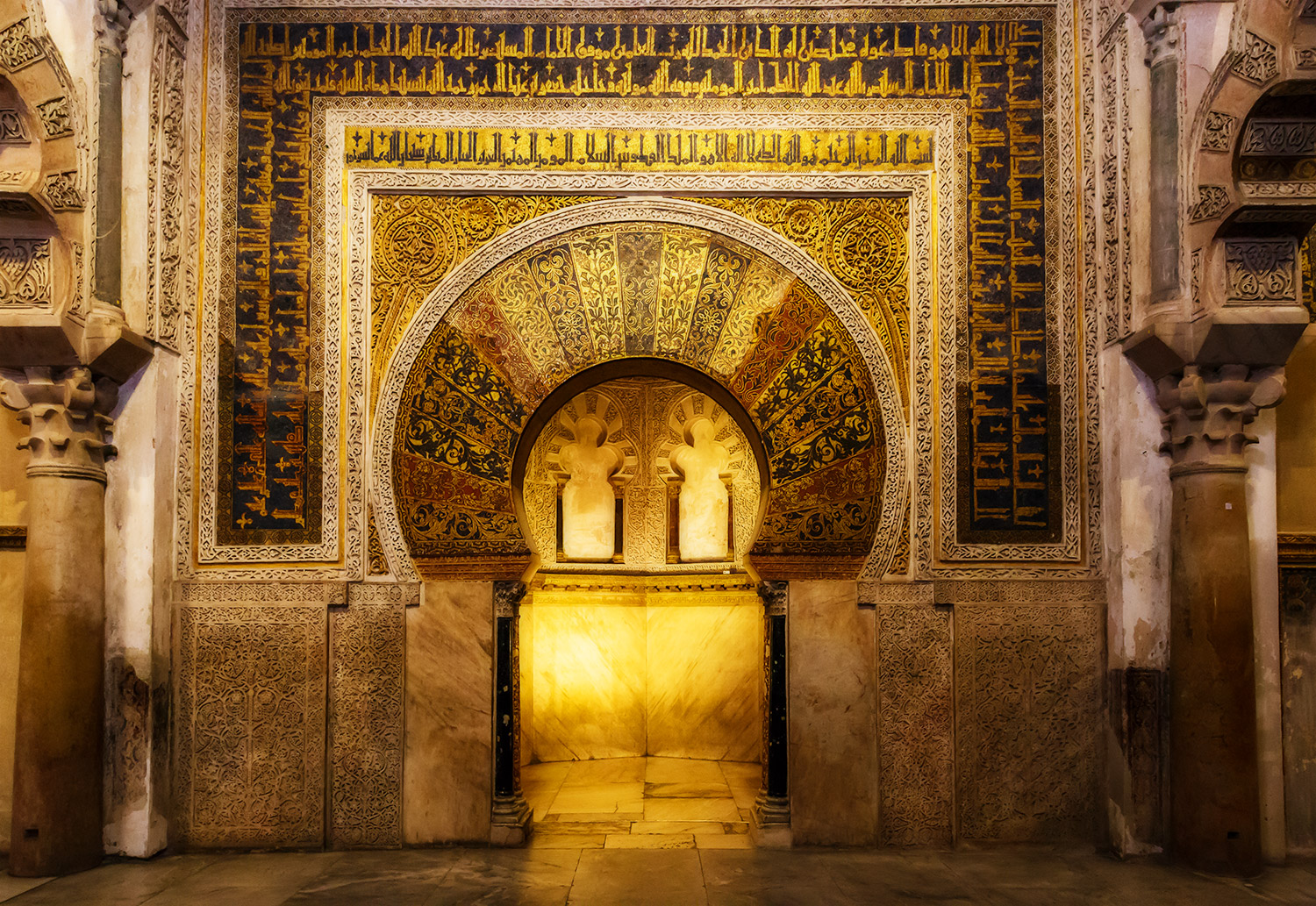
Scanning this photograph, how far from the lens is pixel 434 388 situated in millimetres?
4996

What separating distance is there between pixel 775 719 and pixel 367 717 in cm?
199

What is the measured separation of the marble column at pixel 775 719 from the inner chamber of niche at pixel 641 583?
7.33 feet

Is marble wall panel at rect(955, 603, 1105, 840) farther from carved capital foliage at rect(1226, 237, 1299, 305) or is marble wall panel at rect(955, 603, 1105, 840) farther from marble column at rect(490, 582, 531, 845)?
marble column at rect(490, 582, 531, 845)

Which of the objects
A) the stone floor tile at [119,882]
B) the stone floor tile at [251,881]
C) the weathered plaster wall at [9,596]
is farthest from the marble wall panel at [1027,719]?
the weathered plaster wall at [9,596]

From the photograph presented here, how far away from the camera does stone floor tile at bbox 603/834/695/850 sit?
4.82m

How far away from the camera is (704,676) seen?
7387 mm

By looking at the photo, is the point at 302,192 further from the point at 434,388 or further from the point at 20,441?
the point at 20,441

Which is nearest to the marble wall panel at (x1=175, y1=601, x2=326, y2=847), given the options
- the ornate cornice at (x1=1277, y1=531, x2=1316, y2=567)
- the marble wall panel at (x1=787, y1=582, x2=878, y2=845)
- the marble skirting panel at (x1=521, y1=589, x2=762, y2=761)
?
the marble wall panel at (x1=787, y1=582, x2=878, y2=845)

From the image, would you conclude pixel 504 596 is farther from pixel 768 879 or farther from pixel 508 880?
pixel 768 879

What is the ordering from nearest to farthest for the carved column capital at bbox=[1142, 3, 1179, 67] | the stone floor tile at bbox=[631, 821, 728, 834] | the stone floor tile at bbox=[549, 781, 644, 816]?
the carved column capital at bbox=[1142, 3, 1179, 67] → the stone floor tile at bbox=[631, 821, 728, 834] → the stone floor tile at bbox=[549, 781, 644, 816]

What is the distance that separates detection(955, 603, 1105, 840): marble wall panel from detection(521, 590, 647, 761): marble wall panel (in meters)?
3.17

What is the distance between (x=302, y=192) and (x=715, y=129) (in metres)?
2.12

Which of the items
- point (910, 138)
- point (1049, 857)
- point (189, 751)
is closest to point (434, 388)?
point (189, 751)

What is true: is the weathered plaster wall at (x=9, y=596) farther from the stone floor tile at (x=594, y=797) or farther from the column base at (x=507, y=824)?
the stone floor tile at (x=594, y=797)
